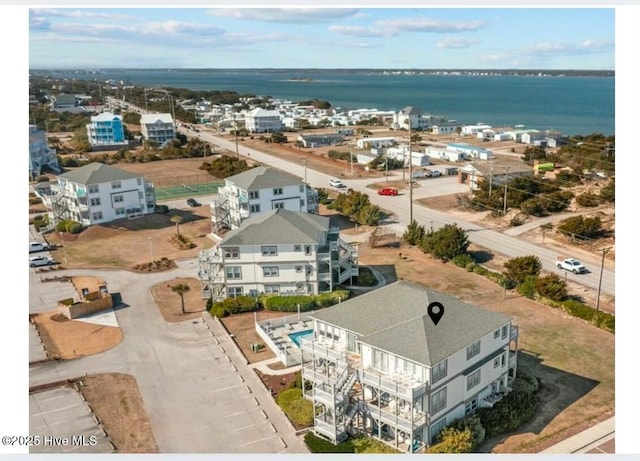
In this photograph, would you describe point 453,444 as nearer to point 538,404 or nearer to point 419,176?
point 538,404

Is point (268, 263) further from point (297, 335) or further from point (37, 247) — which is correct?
point (37, 247)

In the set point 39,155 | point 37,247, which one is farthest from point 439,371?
point 39,155

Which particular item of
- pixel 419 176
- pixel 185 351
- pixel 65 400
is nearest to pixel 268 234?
pixel 185 351

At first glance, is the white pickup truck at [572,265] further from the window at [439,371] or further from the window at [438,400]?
the window at [439,371]

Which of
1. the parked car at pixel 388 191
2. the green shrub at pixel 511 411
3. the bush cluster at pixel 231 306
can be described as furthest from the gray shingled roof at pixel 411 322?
the parked car at pixel 388 191

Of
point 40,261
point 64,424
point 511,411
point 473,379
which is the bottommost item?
point 64,424

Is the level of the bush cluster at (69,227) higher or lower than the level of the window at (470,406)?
higher

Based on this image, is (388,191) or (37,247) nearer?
(37,247)
